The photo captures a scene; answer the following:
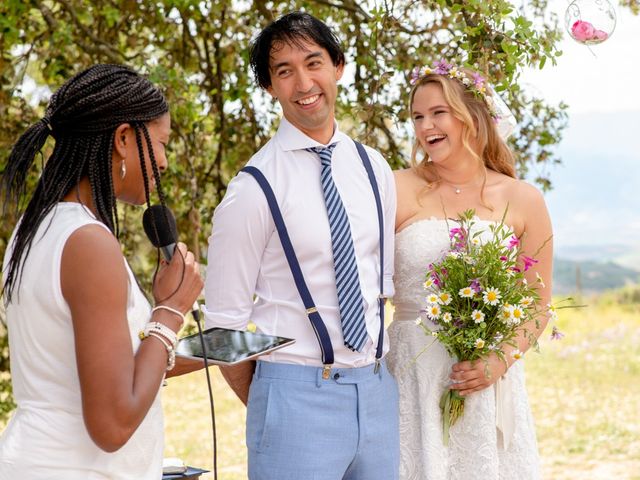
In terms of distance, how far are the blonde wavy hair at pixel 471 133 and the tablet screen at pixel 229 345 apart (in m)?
1.56

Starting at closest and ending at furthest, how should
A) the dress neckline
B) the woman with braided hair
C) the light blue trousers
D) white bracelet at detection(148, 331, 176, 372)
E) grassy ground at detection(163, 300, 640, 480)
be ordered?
the woman with braided hair, white bracelet at detection(148, 331, 176, 372), the light blue trousers, the dress neckline, grassy ground at detection(163, 300, 640, 480)

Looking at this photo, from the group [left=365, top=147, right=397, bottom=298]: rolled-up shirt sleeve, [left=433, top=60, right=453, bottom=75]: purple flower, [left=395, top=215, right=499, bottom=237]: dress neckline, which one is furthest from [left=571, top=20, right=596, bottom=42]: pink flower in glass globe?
[left=365, top=147, right=397, bottom=298]: rolled-up shirt sleeve

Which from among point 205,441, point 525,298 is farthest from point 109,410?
point 205,441

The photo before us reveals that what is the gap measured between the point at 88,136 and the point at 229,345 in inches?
25.0

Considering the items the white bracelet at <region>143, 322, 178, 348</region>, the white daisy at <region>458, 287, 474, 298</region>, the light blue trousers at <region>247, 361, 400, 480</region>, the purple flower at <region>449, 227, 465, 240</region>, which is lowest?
the light blue trousers at <region>247, 361, 400, 480</region>

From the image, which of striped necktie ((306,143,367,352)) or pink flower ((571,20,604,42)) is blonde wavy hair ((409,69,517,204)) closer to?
pink flower ((571,20,604,42))

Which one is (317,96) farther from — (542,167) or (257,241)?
(542,167)

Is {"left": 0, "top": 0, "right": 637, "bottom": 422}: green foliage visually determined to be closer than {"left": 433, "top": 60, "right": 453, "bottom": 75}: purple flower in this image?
No

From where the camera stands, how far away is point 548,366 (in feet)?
50.8

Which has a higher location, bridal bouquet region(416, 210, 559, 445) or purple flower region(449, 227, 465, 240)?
purple flower region(449, 227, 465, 240)

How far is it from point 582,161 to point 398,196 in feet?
453

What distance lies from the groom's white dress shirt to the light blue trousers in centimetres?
6

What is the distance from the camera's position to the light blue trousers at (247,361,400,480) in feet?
9.68

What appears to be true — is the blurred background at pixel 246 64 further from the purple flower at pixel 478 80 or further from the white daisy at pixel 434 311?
the white daisy at pixel 434 311
